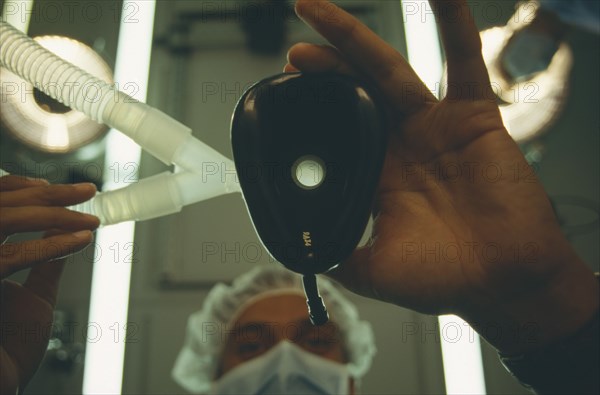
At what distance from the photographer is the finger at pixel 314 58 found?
0.49 meters

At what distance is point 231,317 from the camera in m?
1.08

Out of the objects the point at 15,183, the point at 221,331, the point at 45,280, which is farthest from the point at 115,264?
the point at 15,183

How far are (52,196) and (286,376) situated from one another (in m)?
0.64

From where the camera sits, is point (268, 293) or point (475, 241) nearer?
point (475, 241)

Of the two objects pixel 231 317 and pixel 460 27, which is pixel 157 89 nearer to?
pixel 231 317

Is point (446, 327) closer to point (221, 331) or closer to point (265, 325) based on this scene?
point (265, 325)

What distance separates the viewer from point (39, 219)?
0.49 metres

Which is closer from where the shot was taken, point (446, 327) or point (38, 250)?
point (38, 250)

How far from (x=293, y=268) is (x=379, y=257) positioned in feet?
0.37

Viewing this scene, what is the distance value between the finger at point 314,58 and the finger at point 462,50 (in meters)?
0.12

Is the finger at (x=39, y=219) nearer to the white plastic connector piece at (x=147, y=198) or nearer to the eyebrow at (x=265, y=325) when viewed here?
the white plastic connector piece at (x=147, y=198)

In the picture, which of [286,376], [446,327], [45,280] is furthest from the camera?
[446,327]

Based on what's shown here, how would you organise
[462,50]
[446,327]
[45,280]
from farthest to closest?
[446,327], [45,280], [462,50]

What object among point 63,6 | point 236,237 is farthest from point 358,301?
point 63,6
